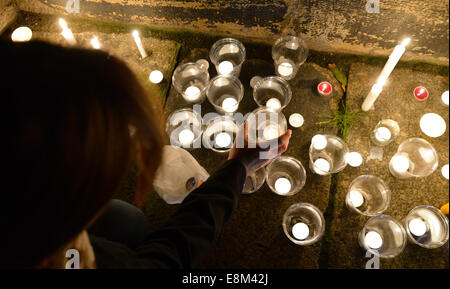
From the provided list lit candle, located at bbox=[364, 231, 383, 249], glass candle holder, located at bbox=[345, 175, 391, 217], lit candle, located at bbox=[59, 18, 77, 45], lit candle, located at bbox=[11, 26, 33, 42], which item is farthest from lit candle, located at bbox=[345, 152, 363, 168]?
lit candle, located at bbox=[11, 26, 33, 42]

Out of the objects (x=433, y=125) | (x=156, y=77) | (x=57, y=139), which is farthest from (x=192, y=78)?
(x=433, y=125)

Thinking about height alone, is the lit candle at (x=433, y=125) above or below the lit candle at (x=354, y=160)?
above

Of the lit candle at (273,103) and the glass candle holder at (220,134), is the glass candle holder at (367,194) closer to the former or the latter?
the lit candle at (273,103)

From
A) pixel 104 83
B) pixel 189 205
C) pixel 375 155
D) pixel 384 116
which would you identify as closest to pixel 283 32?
pixel 384 116

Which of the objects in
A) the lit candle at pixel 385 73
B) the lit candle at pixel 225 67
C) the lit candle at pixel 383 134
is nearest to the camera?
the lit candle at pixel 385 73

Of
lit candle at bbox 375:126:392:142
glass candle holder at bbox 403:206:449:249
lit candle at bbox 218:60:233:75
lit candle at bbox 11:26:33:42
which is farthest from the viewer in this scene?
lit candle at bbox 11:26:33:42

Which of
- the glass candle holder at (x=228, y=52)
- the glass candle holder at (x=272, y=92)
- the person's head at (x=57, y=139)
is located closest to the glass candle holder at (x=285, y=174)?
the glass candle holder at (x=272, y=92)

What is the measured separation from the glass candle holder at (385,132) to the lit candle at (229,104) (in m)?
1.12

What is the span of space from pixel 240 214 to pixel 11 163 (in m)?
1.61

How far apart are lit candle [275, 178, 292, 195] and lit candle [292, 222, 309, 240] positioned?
0.82ft

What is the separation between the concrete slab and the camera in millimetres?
2000

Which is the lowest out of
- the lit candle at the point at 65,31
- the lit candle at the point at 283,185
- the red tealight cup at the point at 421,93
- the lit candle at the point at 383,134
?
the lit candle at the point at 283,185

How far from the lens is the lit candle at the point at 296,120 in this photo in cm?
232

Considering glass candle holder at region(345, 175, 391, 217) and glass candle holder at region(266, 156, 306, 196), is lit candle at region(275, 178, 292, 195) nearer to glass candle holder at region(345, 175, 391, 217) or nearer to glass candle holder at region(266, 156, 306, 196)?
glass candle holder at region(266, 156, 306, 196)
